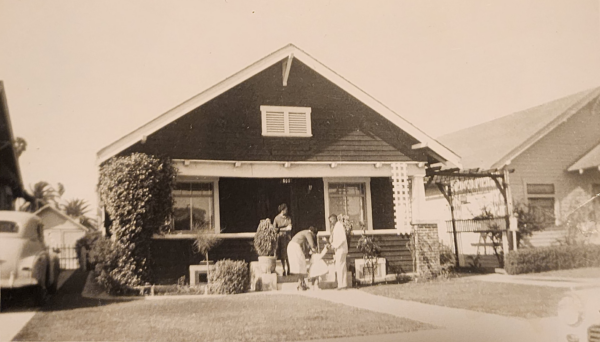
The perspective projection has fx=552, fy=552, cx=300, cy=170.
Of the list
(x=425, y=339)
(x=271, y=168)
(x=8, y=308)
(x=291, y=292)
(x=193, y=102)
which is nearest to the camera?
(x=8, y=308)

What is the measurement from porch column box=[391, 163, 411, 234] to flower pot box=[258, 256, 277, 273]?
356 centimetres

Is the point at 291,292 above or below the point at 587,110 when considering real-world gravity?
below

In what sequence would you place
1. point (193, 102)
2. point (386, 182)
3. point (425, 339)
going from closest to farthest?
point (425, 339), point (193, 102), point (386, 182)

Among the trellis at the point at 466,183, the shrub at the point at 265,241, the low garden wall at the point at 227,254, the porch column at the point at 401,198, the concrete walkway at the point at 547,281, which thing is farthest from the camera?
the porch column at the point at 401,198

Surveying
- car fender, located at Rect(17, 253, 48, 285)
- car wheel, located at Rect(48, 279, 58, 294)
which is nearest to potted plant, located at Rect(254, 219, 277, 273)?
car wheel, located at Rect(48, 279, 58, 294)

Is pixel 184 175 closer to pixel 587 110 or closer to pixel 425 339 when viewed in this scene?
pixel 425 339

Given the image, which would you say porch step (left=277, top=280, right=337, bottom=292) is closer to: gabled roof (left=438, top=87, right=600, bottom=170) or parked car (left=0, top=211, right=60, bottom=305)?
gabled roof (left=438, top=87, right=600, bottom=170)

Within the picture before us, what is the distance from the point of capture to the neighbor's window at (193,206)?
11.7m

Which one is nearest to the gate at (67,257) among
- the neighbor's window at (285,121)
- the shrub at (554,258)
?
the neighbor's window at (285,121)

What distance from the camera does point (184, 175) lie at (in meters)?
11.6

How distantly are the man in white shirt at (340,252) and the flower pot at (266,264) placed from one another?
1339 millimetres

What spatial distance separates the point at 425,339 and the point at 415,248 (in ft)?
19.0

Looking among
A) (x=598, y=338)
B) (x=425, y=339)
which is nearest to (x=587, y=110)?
(x=598, y=338)

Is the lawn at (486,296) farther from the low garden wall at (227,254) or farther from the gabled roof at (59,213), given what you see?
the gabled roof at (59,213)
